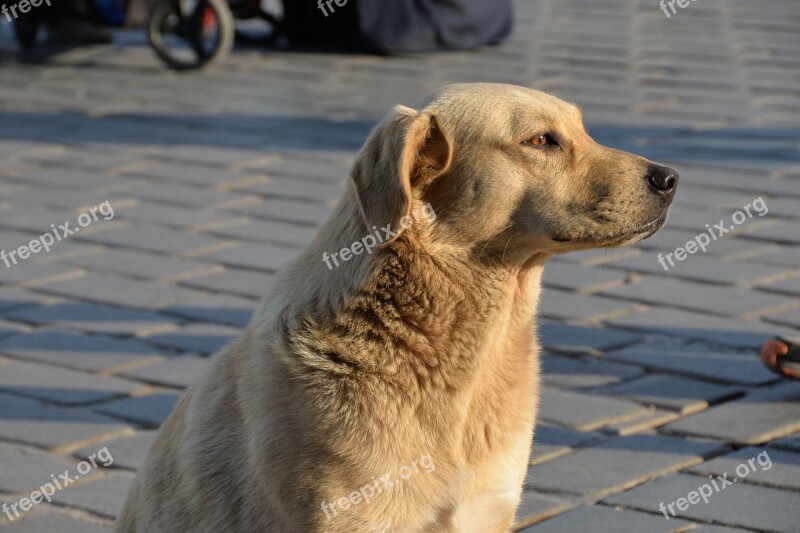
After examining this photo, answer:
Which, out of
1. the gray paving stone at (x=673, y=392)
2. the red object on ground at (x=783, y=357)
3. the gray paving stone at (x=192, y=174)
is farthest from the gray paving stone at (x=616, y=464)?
the gray paving stone at (x=192, y=174)

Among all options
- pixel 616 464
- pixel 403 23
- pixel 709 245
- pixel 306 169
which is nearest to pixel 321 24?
pixel 403 23

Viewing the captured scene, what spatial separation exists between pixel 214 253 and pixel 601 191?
3440 mm

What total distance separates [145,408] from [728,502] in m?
2.15

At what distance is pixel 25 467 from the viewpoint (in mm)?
4289

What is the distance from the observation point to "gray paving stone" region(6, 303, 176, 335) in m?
5.50

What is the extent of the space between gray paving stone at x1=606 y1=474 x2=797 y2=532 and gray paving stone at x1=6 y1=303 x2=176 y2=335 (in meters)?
2.36

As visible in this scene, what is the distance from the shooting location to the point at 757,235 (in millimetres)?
6562

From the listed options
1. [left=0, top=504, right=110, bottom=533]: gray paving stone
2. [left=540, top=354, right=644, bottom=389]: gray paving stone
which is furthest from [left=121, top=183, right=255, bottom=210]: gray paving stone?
[left=0, top=504, right=110, bottom=533]: gray paving stone

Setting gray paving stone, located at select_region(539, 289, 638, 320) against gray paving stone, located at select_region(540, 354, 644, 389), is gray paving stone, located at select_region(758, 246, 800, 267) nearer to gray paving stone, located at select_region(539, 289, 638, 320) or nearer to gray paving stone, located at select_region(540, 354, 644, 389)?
gray paving stone, located at select_region(539, 289, 638, 320)

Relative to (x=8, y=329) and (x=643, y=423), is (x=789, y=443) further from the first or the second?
(x=8, y=329)

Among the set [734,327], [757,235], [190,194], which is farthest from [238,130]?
[734,327]

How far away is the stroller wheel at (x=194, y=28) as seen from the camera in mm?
10359

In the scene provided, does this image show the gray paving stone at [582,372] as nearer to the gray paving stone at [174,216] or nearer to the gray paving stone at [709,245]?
the gray paving stone at [709,245]

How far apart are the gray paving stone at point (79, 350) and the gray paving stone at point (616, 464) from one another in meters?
1.83
